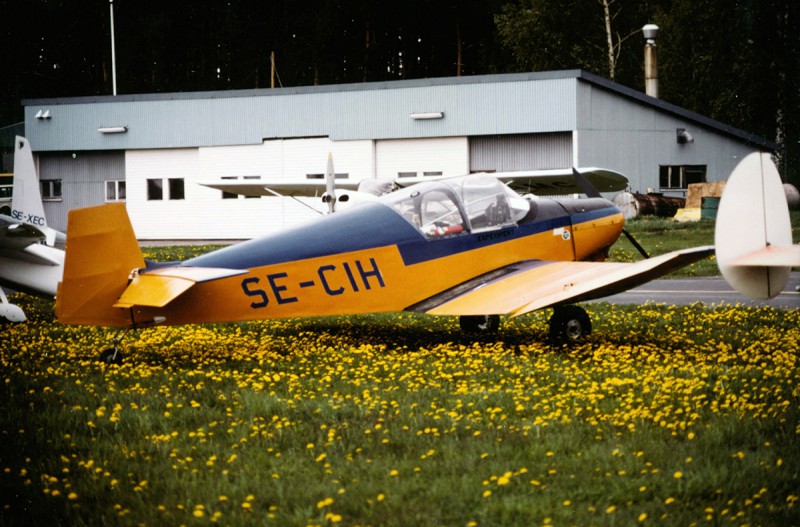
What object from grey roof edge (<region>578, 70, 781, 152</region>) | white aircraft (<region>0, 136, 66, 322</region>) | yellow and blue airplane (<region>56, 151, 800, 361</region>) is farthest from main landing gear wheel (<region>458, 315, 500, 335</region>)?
grey roof edge (<region>578, 70, 781, 152</region>)

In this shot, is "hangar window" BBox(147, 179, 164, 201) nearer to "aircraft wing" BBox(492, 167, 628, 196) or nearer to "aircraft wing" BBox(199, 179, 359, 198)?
"aircraft wing" BBox(199, 179, 359, 198)

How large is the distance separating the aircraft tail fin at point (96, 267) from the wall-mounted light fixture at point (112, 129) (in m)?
30.2

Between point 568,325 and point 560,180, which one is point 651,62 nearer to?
point 560,180

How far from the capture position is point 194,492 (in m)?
4.84

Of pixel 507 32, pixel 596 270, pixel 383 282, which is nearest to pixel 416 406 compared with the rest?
pixel 383 282

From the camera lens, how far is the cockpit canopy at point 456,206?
943 cm

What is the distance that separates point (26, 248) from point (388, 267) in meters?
5.72

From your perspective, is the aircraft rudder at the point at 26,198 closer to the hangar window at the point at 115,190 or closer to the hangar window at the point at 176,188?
the hangar window at the point at 176,188

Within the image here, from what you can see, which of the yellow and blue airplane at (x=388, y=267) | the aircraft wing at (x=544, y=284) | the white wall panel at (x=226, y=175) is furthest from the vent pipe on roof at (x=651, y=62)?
the aircraft wing at (x=544, y=284)

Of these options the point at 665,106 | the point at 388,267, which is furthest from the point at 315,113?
the point at 388,267

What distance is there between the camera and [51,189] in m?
39.3

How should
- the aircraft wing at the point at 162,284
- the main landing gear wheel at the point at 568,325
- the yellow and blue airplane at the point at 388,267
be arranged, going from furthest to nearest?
the main landing gear wheel at the point at 568,325
the yellow and blue airplane at the point at 388,267
the aircraft wing at the point at 162,284

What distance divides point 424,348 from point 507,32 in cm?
4220

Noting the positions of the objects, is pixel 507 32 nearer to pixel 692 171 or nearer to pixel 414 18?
pixel 414 18
